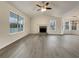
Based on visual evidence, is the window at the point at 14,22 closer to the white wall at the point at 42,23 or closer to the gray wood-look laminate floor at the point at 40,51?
the gray wood-look laminate floor at the point at 40,51

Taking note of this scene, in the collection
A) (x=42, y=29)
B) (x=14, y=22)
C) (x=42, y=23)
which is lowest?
(x=42, y=29)

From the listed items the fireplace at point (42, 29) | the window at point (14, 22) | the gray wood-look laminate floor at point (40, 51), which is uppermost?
the window at point (14, 22)

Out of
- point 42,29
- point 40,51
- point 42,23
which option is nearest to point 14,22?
point 40,51

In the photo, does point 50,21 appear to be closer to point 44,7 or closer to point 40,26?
point 40,26

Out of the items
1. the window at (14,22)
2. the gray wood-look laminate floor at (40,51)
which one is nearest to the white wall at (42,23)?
the window at (14,22)

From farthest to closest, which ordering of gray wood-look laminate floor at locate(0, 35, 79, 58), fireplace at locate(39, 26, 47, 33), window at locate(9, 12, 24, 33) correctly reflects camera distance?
fireplace at locate(39, 26, 47, 33), window at locate(9, 12, 24, 33), gray wood-look laminate floor at locate(0, 35, 79, 58)

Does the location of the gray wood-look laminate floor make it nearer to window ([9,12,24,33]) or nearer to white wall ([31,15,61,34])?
window ([9,12,24,33])

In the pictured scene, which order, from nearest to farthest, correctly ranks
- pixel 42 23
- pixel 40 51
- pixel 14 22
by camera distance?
pixel 40 51 → pixel 14 22 → pixel 42 23

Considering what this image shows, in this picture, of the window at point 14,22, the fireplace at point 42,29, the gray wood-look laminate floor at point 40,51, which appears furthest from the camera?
the fireplace at point 42,29

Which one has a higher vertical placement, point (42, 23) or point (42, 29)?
point (42, 23)

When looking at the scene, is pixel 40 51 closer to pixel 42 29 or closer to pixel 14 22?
pixel 14 22

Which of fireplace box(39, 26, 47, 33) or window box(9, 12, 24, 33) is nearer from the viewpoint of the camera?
window box(9, 12, 24, 33)

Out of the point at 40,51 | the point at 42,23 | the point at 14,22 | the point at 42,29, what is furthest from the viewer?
the point at 42,29

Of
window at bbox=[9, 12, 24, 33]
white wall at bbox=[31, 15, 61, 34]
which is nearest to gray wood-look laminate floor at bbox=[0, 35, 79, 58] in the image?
window at bbox=[9, 12, 24, 33]
